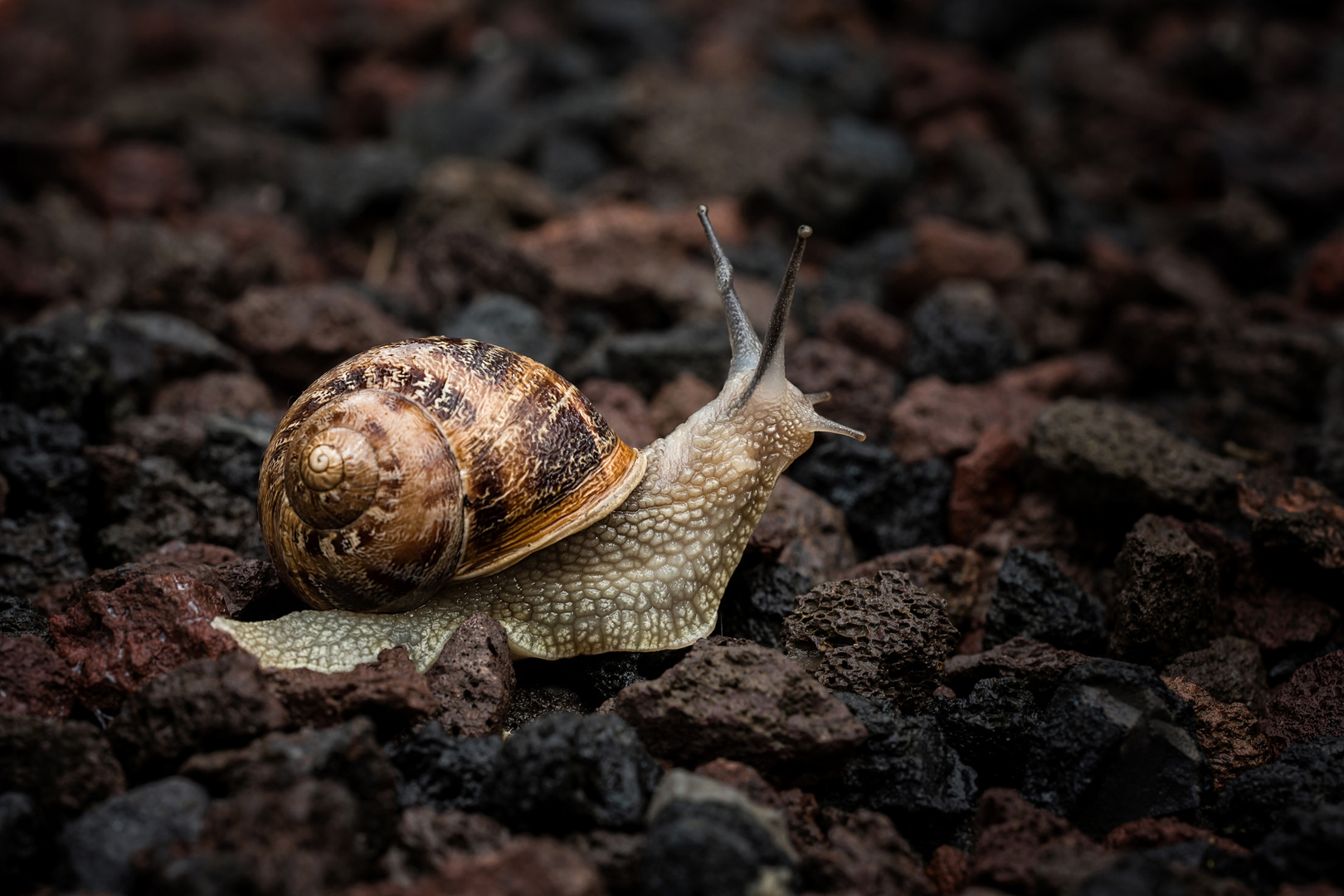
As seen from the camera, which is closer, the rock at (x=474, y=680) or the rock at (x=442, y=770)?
the rock at (x=442, y=770)

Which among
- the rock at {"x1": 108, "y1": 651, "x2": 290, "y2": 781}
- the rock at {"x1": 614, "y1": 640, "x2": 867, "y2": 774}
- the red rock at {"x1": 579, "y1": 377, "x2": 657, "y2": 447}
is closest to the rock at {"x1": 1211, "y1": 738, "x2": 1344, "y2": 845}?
the rock at {"x1": 614, "y1": 640, "x2": 867, "y2": 774}

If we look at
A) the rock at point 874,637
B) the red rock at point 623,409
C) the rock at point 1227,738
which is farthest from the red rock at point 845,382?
the rock at point 1227,738

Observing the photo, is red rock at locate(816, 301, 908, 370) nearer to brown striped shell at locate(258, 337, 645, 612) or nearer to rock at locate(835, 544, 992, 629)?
rock at locate(835, 544, 992, 629)

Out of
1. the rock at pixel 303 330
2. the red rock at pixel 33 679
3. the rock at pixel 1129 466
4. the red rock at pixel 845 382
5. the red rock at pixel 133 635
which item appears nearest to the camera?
the red rock at pixel 33 679

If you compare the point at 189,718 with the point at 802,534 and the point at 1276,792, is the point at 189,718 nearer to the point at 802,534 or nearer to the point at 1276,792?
the point at 802,534

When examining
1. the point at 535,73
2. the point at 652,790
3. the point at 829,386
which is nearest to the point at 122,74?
the point at 535,73

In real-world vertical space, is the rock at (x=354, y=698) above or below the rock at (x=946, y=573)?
below

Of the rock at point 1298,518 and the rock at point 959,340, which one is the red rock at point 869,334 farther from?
the rock at point 1298,518
